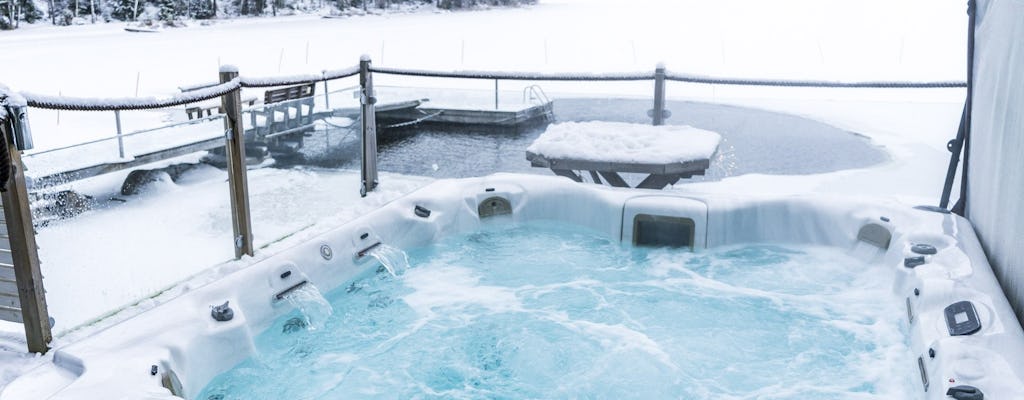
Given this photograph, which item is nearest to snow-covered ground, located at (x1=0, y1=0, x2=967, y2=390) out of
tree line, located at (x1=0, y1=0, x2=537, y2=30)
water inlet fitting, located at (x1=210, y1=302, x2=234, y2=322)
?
water inlet fitting, located at (x1=210, y1=302, x2=234, y2=322)

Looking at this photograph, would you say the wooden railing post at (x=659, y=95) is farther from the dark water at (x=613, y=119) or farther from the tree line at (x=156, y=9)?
the tree line at (x=156, y=9)

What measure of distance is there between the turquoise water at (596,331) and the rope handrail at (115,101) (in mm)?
912

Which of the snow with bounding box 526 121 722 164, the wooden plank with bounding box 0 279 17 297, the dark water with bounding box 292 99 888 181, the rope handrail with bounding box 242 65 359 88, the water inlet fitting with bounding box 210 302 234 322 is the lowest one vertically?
the dark water with bounding box 292 99 888 181

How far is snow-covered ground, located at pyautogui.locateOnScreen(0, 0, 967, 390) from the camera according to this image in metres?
3.86

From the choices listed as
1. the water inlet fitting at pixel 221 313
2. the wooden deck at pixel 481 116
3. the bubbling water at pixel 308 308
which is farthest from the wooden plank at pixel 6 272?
the wooden deck at pixel 481 116

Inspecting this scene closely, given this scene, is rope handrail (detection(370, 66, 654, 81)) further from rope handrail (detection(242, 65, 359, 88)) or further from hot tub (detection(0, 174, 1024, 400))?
hot tub (detection(0, 174, 1024, 400))

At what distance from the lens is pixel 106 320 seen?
2910 millimetres

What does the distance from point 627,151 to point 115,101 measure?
2.51 metres

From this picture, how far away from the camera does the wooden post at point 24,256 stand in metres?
2.32

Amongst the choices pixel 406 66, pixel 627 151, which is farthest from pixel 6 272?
pixel 406 66

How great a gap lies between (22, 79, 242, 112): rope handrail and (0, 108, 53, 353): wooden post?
6.2 inches

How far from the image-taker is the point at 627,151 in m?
4.20

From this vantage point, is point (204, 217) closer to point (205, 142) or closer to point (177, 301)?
point (205, 142)

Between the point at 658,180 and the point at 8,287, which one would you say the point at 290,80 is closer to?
the point at 8,287
